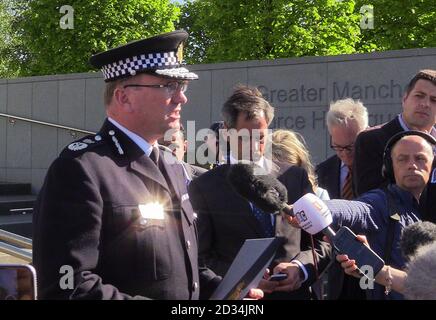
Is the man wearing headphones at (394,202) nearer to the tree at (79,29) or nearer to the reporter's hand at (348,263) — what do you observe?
the reporter's hand at (348,263)

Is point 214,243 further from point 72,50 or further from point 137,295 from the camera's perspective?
point 72,50

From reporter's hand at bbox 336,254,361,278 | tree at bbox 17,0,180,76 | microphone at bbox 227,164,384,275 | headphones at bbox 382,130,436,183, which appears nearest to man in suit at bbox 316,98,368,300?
headphones at bbox 382,130,436,183

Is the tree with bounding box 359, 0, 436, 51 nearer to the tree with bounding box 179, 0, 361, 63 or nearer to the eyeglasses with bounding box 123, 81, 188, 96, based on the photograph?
the tree with bounding box 179, 0, 361, 63

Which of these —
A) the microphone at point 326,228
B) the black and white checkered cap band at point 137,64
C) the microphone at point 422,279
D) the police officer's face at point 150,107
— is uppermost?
the black and white checkered cap band at point 137,64

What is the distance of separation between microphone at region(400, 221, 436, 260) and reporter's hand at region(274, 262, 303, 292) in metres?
0.60

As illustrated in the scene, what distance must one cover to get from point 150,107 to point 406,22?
15.8 meters

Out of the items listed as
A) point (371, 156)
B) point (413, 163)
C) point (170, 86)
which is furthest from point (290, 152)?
point (170, 86)

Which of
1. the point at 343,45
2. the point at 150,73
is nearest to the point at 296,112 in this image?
the point at 343,45

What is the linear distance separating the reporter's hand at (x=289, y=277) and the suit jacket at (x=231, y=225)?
0.09 metres

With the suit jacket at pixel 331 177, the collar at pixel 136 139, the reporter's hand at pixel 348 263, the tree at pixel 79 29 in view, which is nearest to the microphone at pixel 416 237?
the reporter's hand at pixel 348 263

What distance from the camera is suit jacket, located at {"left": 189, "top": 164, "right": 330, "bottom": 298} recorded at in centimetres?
354

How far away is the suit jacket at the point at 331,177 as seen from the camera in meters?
5.09

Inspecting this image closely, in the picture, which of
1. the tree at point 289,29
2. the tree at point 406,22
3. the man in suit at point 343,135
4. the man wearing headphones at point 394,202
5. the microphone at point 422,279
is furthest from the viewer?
the tree at point 289,29
